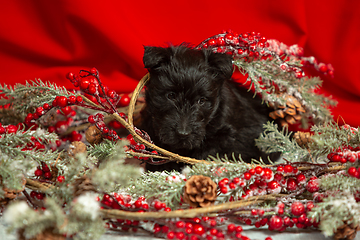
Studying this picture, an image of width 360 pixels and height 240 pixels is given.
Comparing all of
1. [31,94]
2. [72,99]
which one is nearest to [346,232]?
[72,99]

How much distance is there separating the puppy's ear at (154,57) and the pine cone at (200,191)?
881mm

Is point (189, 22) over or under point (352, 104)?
over

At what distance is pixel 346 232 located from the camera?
1.37 m

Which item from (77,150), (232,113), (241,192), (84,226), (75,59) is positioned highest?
(75,59)

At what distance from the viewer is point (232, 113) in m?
2.39

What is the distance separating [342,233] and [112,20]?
2716mm

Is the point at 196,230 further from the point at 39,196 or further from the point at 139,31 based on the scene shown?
the point at 139,31

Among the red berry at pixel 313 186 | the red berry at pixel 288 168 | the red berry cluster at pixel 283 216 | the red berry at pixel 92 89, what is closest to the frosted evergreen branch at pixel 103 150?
the red berry at pixel 92 89

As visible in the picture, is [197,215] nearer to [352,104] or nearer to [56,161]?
[56,161]

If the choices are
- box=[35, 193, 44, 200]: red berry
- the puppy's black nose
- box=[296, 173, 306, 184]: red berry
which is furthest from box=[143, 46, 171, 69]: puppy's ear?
box=[296, 173, 306, 184]: red berry

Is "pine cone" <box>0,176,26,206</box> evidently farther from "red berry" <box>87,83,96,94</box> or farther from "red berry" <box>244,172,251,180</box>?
"red berry" <box>244,172,251,180</box>

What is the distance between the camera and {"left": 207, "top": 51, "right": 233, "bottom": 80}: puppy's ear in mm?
2074

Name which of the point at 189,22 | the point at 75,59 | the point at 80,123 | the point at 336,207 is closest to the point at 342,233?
the point at 336,207

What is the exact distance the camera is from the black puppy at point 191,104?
2010 millimetres
